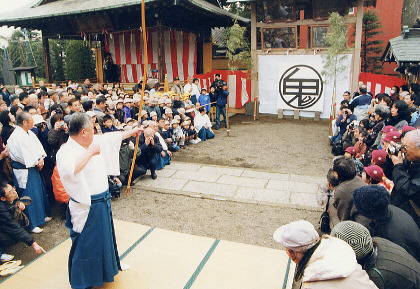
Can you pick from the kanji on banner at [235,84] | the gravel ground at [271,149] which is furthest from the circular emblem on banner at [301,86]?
the kanji on banner at [235,84]

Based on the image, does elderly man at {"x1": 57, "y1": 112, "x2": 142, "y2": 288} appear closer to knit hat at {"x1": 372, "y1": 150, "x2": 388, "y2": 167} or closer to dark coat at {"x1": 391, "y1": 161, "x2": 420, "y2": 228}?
dark coat at {"x1": 391, "y1": 161, "x2": 420, "y2": 228}

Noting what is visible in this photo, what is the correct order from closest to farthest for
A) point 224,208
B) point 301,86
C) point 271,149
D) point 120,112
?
point 224,208
point 120,112
point 271,149
point 301,86

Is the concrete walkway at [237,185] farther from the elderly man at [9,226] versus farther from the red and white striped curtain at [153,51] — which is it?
the red and white striped curtain at [153,51]

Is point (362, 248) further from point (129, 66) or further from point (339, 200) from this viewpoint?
point (129, 66)

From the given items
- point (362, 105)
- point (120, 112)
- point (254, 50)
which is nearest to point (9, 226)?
point (120, 112)

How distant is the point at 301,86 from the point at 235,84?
252 cm

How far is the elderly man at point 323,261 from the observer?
4.83 feet

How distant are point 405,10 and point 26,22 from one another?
1523 cm

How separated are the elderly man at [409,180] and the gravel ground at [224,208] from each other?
61.9 inches

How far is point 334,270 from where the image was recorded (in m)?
1.46

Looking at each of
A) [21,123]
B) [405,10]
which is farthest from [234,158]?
[405,10]

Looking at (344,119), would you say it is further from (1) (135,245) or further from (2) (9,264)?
(2) (9,264)

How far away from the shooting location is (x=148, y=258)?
324 cm

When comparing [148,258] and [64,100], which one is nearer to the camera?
[148,258]
